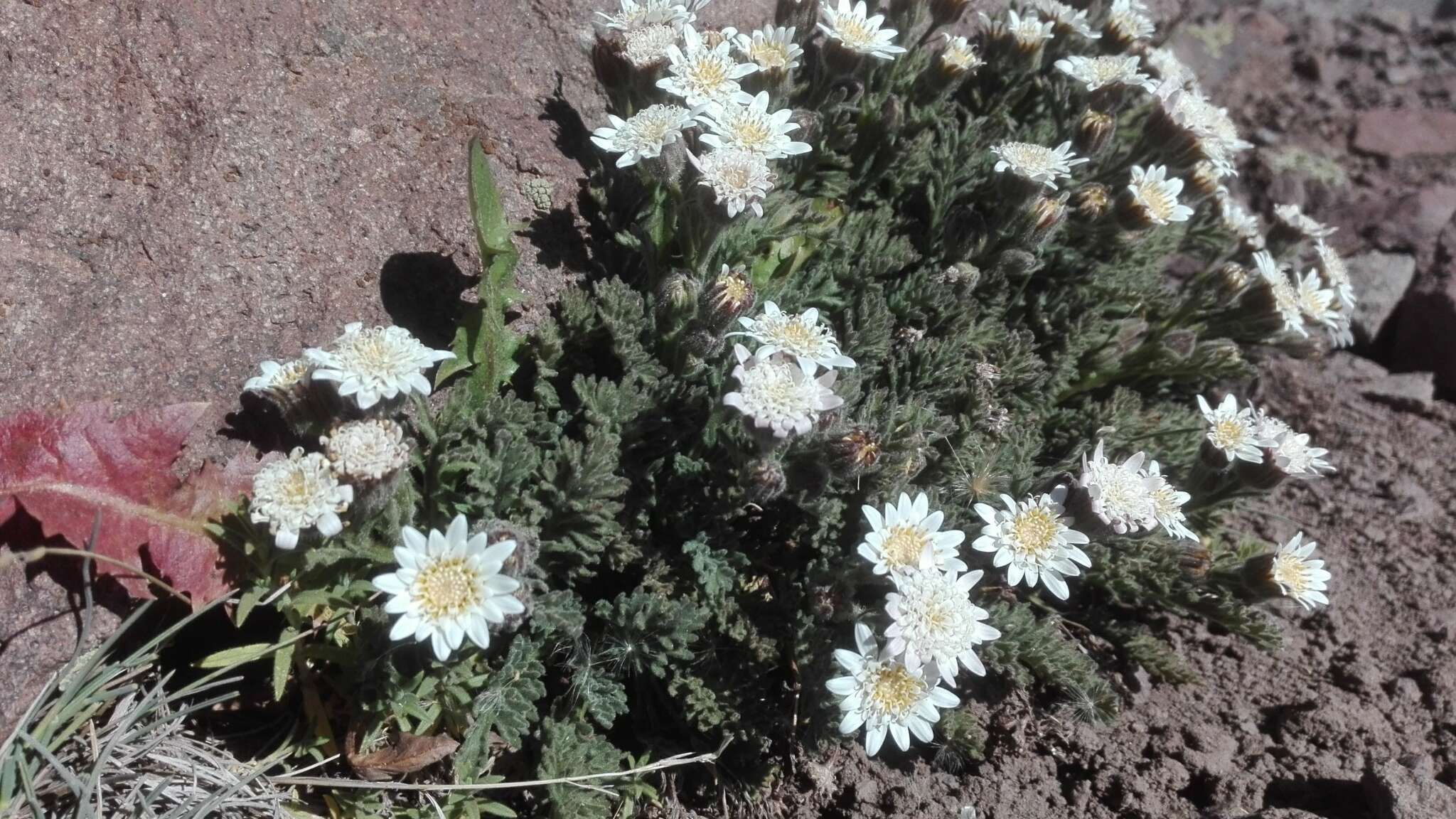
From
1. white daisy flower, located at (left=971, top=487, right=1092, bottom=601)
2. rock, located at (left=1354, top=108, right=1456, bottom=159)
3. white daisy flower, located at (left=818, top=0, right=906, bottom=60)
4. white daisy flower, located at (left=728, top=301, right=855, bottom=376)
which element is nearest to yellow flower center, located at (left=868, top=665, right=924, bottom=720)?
white daisy flower, located at (left=971, top=487, right=1092, bottom=601)

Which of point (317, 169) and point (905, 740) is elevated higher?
point (317, 169)

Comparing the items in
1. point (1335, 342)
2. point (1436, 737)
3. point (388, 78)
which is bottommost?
point (1436, 737)

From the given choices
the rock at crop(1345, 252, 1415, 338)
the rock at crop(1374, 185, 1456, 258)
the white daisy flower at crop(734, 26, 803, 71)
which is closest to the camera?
the white daisy flower at crop(734, 26, 803, 71)

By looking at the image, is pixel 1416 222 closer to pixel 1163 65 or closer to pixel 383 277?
pixel 1163 65

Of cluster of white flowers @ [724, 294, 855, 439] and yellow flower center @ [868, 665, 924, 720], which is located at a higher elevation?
cluster of white flowers @ [724, 294, 855, 439]

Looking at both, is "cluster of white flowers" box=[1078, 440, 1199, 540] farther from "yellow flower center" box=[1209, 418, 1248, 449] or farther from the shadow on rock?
the shadow on rock

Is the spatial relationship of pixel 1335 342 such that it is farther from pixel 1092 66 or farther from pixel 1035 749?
pixel 1035 749

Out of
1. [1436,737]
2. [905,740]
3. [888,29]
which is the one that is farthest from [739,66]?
[1436,737]
